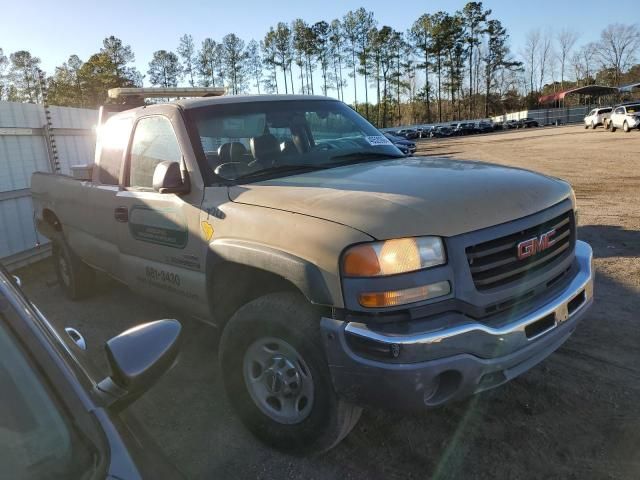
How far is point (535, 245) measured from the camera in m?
2.75

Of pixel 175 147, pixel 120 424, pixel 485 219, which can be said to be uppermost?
pixel 175 147

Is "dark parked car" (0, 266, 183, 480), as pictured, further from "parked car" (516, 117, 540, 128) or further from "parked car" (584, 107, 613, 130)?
"parked car" (516, 117, 540, 128)

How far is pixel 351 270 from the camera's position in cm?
238

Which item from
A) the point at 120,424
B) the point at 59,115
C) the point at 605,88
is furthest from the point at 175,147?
the point at 605,88

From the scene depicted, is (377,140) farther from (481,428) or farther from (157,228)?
(481,428)

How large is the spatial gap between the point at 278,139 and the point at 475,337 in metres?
2.12

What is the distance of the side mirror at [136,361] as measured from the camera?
151cm

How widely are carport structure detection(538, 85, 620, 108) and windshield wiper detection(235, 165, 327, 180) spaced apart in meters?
79.6

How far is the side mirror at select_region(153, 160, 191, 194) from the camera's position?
10.9ft

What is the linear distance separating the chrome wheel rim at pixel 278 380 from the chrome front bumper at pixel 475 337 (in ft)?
1.67

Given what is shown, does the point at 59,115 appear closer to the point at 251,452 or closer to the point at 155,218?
the point at 155,218

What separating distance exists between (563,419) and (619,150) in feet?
71.1

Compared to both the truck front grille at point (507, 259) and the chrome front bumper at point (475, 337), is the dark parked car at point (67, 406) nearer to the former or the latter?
the chrome front bumper at point (475, 337)

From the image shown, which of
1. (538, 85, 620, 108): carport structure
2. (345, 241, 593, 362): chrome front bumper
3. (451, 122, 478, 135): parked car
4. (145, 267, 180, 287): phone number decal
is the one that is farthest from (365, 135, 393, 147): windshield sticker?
(538, 85, 620, 108): carport structure
